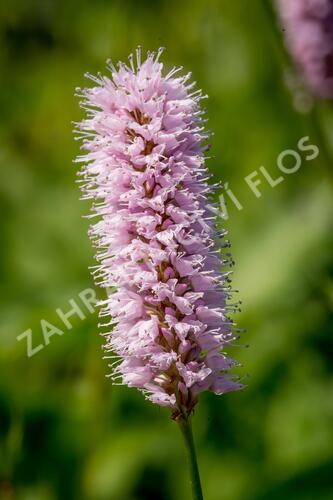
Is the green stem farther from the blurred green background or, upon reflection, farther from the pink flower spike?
the blurred green background

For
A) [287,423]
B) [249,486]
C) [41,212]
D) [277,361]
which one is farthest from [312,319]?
[41,212]

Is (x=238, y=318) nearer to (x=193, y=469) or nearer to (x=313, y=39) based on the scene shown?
(x=313, y=39)

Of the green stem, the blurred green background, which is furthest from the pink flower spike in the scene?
the blurred green background

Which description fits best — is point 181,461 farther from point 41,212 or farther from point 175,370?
point 41,212

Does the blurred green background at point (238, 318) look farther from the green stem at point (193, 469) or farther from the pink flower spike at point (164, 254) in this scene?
the green stem at point (193, 469)

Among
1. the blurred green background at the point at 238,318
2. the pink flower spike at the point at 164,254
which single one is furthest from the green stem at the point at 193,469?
the blurred green background at the point at 238,318

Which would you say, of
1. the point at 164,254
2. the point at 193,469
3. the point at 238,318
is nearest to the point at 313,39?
the point at 238,318
